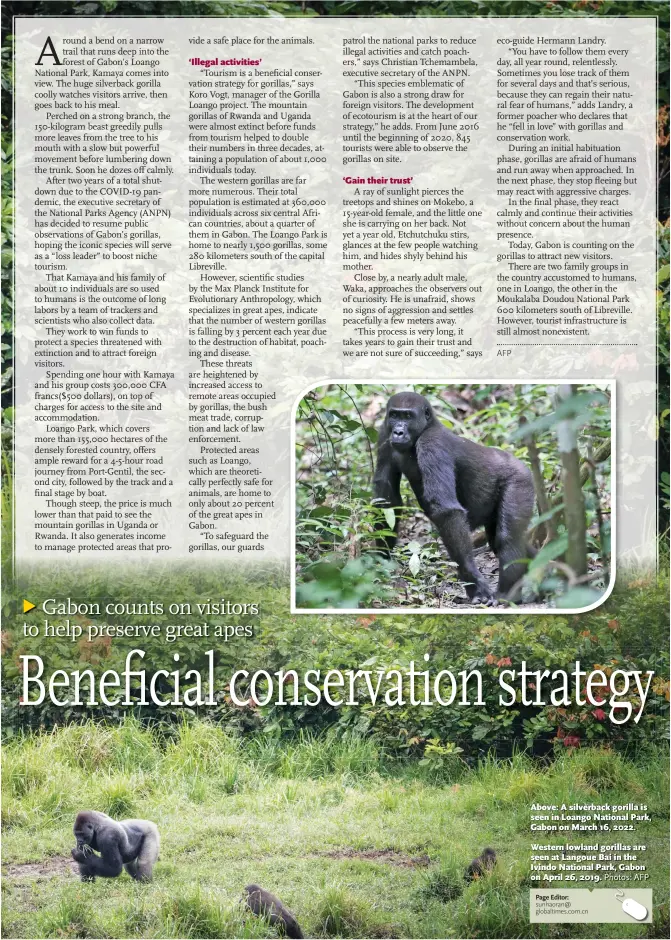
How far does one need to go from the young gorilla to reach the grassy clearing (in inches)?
3.0

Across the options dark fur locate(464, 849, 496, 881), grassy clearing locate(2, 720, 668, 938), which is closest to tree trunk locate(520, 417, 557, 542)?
grassy clearing locate(2, 720, 668, 938)

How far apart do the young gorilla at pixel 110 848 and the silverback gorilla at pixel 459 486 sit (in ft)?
7.24

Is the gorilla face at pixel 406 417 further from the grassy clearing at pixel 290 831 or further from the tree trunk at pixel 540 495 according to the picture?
the grassy clearing at pixel 290 831

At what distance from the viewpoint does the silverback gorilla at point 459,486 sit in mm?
5965

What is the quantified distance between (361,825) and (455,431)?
2370mm

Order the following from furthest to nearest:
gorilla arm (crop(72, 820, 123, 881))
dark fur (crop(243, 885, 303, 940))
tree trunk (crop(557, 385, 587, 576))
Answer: gorilla arm (crop(72, 820, 123, 881)) < dark fur (crop(243, 885, 303, 940)) < tree trunk (crop(557, 385, 587, 576))

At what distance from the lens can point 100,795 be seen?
5.91m

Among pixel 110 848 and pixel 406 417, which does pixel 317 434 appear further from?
pixel 110 848

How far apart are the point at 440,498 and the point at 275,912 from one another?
249 centimetres

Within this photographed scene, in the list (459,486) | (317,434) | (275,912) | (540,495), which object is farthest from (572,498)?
(275,912)

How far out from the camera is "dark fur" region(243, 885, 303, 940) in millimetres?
5531

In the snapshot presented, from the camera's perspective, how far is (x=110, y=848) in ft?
18.7

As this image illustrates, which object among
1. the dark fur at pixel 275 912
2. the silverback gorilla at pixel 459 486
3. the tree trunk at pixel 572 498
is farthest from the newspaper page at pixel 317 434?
the tree trunk at pixel 572 498

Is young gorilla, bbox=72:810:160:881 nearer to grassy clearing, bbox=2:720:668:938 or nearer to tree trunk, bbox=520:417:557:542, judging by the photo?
grassy clearing, bbox=2:720:668:938
